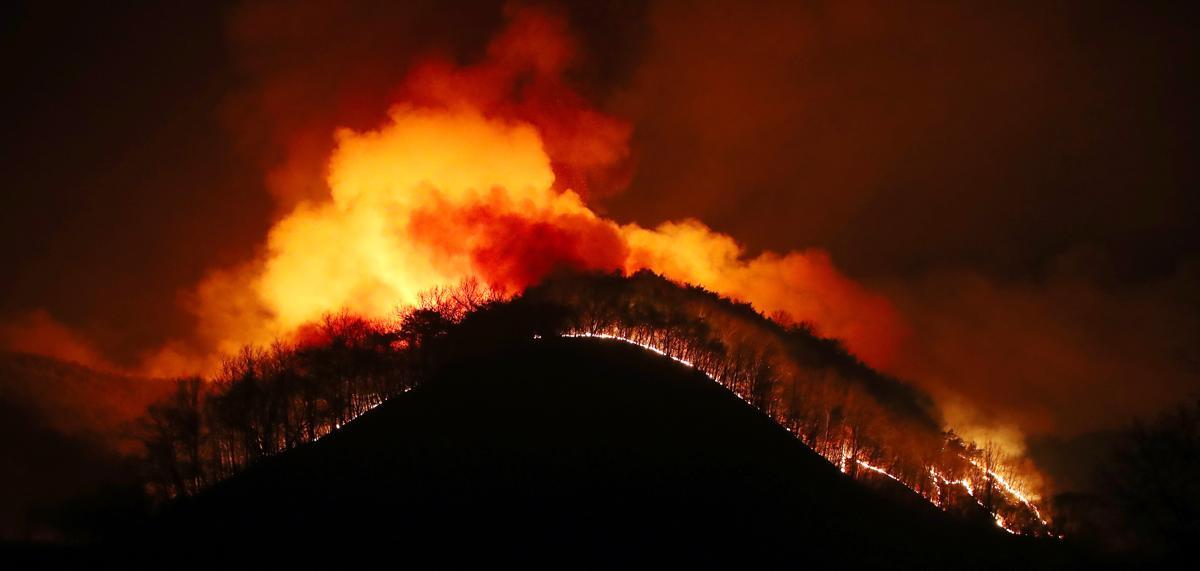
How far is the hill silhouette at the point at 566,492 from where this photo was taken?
48281mm

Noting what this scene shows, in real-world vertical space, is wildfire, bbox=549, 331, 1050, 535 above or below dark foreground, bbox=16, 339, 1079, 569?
Answer: above

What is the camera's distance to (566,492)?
5250 cm

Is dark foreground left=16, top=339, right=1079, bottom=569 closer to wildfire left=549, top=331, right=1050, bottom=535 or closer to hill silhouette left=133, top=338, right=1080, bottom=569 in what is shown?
hill silhouette left=133, top=338, right=1080, bottom=569

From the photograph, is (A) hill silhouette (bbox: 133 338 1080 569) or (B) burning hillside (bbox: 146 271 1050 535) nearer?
(A) hill silhouette (bbox: 133 338 1080 569)

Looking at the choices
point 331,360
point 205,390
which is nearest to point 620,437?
point 331,360

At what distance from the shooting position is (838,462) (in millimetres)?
73875

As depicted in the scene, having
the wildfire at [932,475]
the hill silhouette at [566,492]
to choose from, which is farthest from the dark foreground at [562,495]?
the wildfire at [932,475]

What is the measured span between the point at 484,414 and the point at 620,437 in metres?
10.0

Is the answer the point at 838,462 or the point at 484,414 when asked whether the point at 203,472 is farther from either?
the point at 838,462

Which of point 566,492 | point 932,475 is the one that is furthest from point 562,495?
point 932,475

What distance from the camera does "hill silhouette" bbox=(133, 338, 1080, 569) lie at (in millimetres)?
48281

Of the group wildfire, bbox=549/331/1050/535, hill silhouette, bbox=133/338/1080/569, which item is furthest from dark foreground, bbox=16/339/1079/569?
wildfire, bbox=549/331/1050/535

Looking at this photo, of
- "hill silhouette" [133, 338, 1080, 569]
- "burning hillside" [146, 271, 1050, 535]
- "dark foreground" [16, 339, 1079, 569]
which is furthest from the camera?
"burning hillside" [146, 271, 1050, 535]

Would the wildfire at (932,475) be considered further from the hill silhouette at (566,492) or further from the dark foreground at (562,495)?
the dark foreground at (562,495)
